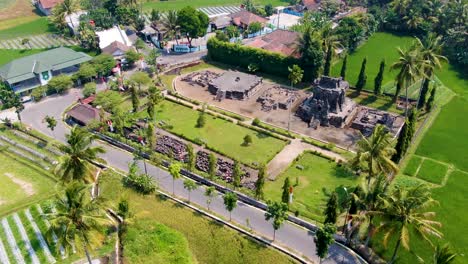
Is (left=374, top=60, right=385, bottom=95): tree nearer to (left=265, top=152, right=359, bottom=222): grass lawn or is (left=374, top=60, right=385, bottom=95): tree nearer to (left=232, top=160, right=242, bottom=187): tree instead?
(left=265, top=152, right=359, bottom=222): grass lawn

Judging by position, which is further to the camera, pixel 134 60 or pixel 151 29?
pixel 151 29

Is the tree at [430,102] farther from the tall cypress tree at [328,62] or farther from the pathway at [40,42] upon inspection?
the pathway at [40,42]

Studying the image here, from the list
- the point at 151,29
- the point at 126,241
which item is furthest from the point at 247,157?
the point at 151,29

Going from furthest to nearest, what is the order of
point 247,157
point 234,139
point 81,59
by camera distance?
point 81,59
point 234,139
point 247,157

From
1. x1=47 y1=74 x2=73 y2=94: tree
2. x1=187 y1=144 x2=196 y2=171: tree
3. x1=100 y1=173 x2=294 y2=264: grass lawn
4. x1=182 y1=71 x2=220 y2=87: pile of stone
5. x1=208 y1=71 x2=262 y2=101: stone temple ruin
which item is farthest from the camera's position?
x1=182 y1=71 x2=220 y2=87: pile of stone

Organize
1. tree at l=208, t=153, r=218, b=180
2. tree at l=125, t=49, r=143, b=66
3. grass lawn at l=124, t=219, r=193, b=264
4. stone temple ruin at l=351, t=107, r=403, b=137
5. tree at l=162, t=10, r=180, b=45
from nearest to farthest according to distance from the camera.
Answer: grass lawn at l=124, t=219, r=193, b=264 → tree at l=208, t=153, r=218, b=180 → stone temple ruin at l=351, t=107, r=403, b=137 → tree at l=125, t=49, r=143, b=66 → tree at l=162, t=10, r=180, b=45

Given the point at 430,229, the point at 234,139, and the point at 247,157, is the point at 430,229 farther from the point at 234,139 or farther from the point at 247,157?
the point at 234,139

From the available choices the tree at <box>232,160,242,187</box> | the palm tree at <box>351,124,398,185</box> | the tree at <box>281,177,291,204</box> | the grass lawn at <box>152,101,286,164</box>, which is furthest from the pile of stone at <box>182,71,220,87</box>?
the palm tree at <box>351,124,398,185</box>

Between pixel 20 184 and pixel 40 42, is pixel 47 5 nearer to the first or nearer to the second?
pixel 40 42
